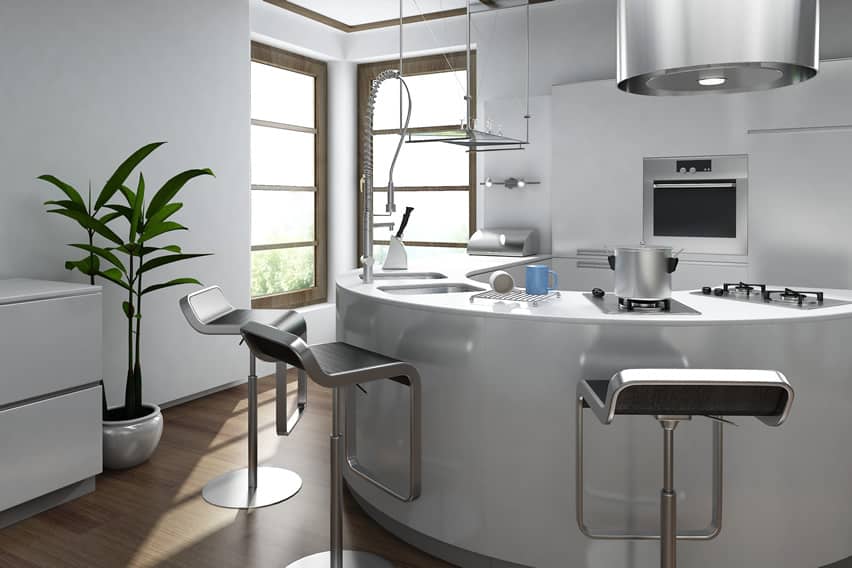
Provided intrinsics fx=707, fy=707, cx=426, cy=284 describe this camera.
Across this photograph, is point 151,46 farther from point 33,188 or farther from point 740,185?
point 740,185

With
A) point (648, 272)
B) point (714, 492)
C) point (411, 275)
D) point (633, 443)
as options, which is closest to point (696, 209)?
point (411, 275)

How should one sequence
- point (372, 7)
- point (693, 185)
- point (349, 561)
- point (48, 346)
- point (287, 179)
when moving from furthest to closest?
point (287, 179) → point (372, 7) → point (693, 185) → point (48, 346) → point (349, 561)

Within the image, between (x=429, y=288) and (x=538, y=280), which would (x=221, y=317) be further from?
(x=538, y=280)

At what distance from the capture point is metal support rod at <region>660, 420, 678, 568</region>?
1792 millimetres

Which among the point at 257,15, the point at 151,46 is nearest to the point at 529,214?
the point at 257,15

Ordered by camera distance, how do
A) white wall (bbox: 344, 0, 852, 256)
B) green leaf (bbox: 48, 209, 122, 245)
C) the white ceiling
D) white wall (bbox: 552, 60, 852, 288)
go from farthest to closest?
1. the white ceiling
2. white wall (bbox: 344, 0, 852, 256)
3. white wall (bbox: 552, 60, 852, 288)
4. green leaf (bbox: 48, 209, 122, 245)

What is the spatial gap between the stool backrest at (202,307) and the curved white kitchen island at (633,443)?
1075 mm

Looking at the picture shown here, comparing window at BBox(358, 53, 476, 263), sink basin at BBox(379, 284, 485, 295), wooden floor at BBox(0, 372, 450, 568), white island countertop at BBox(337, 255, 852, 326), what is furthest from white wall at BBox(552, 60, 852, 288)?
wooden floor at BBox(0, 372, 450, 568)

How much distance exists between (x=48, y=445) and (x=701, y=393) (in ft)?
8.38

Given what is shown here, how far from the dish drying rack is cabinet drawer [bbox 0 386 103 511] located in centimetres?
177

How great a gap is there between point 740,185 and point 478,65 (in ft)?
7.69

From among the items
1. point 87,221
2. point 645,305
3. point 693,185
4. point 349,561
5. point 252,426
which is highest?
point 693,185

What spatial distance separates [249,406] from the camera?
9.99 ft

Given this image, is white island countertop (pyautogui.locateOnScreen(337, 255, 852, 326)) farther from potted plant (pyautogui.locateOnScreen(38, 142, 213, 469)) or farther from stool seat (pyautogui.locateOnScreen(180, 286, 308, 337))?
potted plant (pyautogui.locateOnScreen(38, 142, 213, 469))
